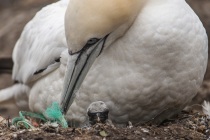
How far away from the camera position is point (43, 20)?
731cm

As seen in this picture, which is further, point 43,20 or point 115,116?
point 43,20

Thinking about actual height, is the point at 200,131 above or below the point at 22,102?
below

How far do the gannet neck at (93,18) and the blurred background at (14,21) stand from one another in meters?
4.50

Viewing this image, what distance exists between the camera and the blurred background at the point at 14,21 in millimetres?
10602

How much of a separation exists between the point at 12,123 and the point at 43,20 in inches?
58.2

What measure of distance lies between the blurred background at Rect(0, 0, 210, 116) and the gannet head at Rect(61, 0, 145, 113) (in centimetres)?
426

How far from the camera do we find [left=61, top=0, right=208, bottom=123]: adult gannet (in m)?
5.61

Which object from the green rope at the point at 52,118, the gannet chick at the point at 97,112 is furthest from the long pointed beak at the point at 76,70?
the gannet chick at the point at 97,112

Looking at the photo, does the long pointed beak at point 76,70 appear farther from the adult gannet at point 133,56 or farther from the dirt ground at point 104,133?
the dirt ground at point 104,133

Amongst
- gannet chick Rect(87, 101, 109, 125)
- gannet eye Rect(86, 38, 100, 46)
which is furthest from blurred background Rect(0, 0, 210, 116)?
gannet eye Rect(86, 38, 100, 46)

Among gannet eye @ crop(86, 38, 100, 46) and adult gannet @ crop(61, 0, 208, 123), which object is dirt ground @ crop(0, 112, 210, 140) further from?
gannet eye @ crop(86, 38, 100, 46)

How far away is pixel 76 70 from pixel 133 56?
461 mm

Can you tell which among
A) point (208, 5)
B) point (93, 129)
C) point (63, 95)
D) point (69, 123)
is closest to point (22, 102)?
point (69, 123)

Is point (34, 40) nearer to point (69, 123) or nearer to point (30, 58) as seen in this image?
point (30, 58)
